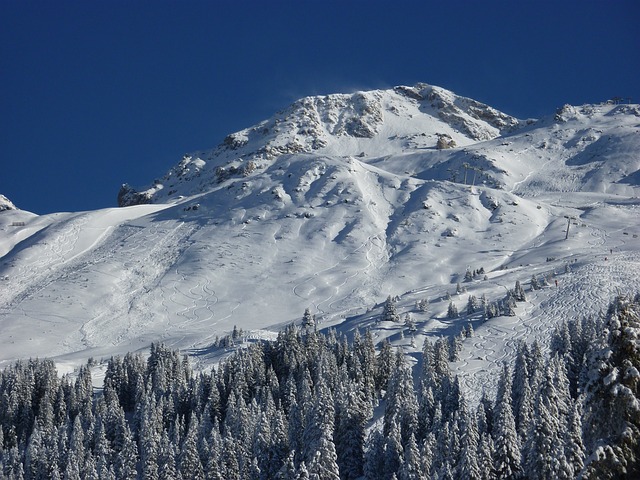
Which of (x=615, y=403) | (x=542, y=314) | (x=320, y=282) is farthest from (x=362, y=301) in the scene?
(x=615, y=403)

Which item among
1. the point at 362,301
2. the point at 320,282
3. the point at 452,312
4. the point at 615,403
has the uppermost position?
the point at 615,403

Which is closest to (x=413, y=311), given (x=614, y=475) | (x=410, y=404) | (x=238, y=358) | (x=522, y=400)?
(x=238, y=358)

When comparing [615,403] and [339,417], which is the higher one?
[615,403]

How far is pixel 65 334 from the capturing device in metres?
140

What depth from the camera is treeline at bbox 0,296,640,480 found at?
1639cm

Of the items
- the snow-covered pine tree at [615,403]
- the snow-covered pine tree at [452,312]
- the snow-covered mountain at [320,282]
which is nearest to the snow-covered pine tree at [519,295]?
A: the snow-covered mountain at [320,282]

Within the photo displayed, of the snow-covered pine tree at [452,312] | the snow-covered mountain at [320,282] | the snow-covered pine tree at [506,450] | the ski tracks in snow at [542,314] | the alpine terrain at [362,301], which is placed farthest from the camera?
the snow-covered mountain at [320,282]

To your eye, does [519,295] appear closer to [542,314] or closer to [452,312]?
[542,314]

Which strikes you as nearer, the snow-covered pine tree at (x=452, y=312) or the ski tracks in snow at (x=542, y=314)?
the ski tracks in snow at (x=542, y=314)

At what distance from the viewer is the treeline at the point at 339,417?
1639 cm

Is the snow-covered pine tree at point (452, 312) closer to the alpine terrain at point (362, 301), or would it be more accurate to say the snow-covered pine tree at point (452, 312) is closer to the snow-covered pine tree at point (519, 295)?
the alpine terrain at point (362, 301)

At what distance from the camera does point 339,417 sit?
59.0 metres

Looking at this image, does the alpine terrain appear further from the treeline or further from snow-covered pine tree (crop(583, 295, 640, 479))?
snow-covered pine tree (crop(583, 295, 640, 479))

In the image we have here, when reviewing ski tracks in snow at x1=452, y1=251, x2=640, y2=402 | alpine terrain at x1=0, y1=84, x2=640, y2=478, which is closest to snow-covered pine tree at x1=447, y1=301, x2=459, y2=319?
alpine terrain at x1=0, y1=84, x2=640, y2=478
